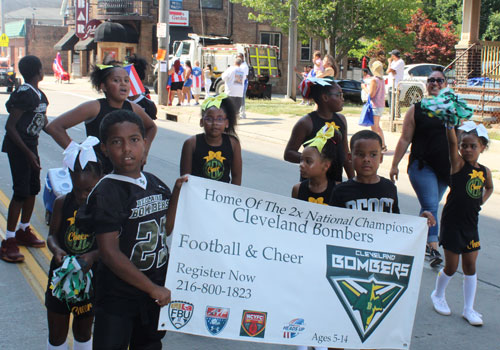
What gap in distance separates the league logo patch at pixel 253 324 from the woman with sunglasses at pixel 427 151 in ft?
9.79

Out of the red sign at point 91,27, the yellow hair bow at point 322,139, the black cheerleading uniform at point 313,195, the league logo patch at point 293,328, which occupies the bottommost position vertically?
the league logo patch at point 293,328

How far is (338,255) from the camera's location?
3611mm

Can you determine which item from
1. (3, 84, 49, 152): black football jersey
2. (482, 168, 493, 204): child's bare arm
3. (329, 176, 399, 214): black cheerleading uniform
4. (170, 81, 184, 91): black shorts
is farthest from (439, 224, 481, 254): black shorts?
(170, 81, 184, 91): black shorts

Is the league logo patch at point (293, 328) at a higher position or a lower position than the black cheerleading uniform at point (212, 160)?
lower

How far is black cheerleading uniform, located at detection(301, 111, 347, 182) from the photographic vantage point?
184 inches

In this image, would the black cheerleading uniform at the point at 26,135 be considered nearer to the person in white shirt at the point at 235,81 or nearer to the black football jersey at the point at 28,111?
the black football jersey at the point at 28,111

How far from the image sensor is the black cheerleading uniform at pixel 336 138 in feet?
15.3

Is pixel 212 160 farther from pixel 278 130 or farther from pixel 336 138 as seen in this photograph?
pixel 278 130

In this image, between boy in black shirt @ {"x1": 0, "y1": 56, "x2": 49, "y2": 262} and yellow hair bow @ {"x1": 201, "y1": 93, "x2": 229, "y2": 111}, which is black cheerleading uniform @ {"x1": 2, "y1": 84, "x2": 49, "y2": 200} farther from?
yellow hair bow @ {"x1": 201, "y1": 93, "x2": 229, "y2": 111}

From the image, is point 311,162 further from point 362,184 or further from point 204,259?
point 204,259

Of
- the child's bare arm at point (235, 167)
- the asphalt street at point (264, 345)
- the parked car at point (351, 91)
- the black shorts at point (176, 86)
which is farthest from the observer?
the parked car at point (351, 91)

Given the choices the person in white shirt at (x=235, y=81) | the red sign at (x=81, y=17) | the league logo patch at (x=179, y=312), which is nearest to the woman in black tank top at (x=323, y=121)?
the league logo patch at (x=179, y=312)

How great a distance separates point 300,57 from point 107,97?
36209mm

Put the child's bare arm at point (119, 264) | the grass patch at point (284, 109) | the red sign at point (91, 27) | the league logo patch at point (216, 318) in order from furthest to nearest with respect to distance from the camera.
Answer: the red sign at point (91, 27)
the grass patch at point (284, 109)
the league logo patch at point (216, 318)
the child's bare arm at point (119, 264)
